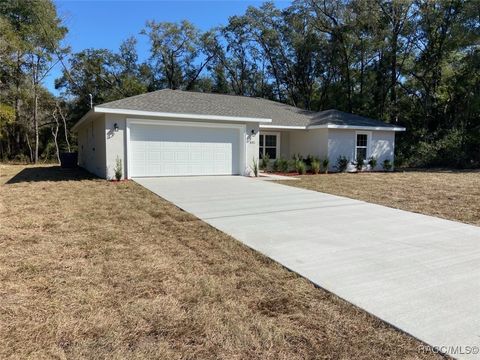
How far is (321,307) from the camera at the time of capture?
10.6 ft

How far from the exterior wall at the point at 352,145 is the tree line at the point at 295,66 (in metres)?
3.25

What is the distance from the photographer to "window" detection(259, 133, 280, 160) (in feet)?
62.1

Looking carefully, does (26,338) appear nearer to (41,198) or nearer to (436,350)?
(436,350)

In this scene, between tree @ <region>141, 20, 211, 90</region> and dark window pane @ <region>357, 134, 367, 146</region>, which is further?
tree @ <region>141, 20, 211, 90</region>

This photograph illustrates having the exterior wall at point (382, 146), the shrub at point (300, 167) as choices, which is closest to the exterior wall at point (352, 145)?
the exterior wall at point (382, 146)

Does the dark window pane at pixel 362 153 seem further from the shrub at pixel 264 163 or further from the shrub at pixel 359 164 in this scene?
the shrub at pixel 264 163

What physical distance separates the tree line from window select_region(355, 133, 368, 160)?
174 inches

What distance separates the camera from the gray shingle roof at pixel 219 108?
13.7m

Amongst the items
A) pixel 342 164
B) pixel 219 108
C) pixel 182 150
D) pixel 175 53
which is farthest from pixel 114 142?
pixel 175 53

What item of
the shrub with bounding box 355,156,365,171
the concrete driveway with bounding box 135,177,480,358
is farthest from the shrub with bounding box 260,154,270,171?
the concrete driveway with bounding box 135,177,480,358

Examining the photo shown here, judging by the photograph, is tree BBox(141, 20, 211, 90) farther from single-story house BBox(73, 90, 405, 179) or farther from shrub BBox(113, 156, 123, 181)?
shrub BBox(113, 156, 123, 181)

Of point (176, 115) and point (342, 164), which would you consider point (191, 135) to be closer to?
point (176, 115)

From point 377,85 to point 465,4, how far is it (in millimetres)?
7690

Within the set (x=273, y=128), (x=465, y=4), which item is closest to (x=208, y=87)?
(x=273, y=128)
